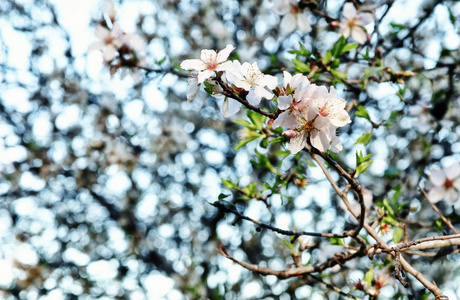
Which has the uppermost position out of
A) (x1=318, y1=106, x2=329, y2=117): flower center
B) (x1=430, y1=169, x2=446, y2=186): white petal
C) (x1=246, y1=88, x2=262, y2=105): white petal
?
(x1=318, y1=106, x2=329, y2=117): flower center

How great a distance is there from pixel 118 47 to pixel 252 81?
1.23 metres

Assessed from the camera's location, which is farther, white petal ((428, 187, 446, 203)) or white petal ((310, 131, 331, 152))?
white petal ((428, 187, 446, 203))

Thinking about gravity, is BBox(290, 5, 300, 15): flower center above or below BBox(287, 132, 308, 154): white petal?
above

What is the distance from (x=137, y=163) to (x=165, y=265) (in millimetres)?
1340

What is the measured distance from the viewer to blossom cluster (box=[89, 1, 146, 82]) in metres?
2.06

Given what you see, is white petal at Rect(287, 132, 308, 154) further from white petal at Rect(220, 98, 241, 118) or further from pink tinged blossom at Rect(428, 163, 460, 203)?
pink tinged blossom at Rect(428, 163, 460, 203)

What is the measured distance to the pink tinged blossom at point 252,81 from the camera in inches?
42.1

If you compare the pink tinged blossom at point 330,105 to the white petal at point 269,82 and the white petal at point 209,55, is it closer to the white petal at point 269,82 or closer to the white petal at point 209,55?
the white petal at point 269,82

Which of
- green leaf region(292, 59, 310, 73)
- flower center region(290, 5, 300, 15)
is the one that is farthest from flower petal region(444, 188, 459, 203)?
flower center region(290, 5, 300, 15)

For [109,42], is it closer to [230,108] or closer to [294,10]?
[294,10]

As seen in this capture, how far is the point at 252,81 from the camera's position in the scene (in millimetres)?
1089

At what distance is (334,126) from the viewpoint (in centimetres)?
112

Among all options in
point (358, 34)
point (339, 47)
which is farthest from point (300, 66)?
point (358, 34)

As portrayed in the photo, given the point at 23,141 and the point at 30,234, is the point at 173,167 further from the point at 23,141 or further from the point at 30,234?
the point at 30,234
